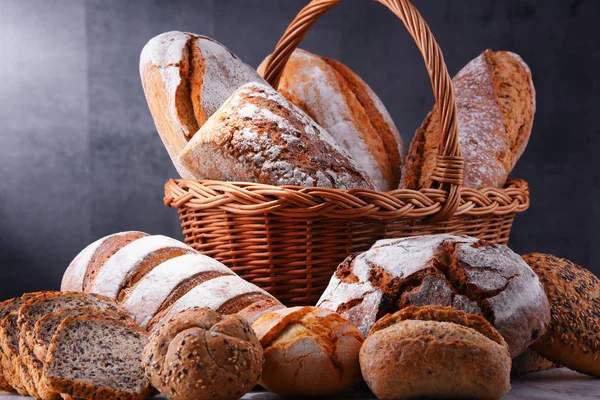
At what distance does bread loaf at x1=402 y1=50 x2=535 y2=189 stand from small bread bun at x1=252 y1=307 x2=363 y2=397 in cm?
102

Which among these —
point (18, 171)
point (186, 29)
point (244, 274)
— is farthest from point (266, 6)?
point (244, 274)

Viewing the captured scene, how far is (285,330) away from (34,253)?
2.61 metres

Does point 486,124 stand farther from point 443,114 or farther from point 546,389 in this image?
point 546,389

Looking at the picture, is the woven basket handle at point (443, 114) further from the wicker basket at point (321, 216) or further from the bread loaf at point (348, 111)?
the bread loaf at point (348, 111)

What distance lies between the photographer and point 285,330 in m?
1.58

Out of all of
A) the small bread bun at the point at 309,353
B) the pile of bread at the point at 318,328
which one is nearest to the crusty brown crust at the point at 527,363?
the pile of bread at the point at 318,328

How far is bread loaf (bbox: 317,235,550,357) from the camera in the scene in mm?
1676

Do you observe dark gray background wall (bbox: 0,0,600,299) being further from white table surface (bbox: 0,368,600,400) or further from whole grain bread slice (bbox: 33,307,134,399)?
whole grain bread slice (bbox: 33,307,134,399)

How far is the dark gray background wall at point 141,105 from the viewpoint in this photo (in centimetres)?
365

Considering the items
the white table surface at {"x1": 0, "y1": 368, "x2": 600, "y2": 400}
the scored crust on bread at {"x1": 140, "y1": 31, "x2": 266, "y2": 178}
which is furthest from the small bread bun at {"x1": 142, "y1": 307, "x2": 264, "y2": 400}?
the scored crust on bread at {"x1": 140, "y1": 31, "x2": 266, "y2": 178}

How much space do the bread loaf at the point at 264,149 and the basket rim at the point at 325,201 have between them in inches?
3.0

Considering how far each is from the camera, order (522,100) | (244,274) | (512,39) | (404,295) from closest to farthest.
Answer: (404,295)
(244,274)
(522,100)
(512,39)

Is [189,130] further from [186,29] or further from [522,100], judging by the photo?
[186,29]

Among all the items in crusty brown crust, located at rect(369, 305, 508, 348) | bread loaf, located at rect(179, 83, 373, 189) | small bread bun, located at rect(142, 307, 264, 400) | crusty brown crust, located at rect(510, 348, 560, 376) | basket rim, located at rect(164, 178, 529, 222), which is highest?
bread loaf, located at rect(179, 83, 373, 189)
